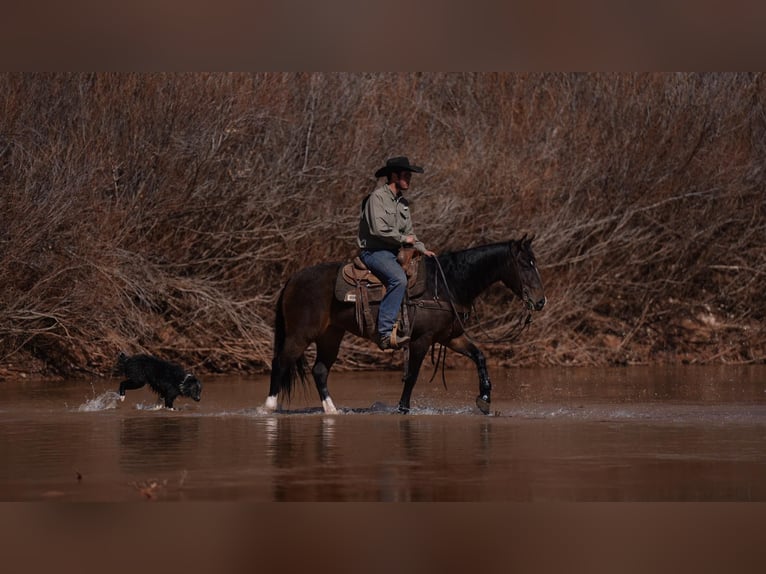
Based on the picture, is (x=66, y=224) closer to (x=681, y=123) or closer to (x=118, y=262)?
(x=118, y=262)

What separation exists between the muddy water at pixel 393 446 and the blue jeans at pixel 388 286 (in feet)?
3.44

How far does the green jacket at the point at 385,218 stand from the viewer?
15039 mm

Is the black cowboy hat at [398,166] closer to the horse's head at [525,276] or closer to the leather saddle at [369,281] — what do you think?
the leather saddle at [369,281]

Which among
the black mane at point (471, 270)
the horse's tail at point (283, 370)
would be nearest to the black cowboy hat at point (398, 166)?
the black mane at point (471, 270)

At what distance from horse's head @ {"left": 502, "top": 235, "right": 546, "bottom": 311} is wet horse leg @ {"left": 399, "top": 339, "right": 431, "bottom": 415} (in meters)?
1.21

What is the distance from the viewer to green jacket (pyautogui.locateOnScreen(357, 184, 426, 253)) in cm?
1504

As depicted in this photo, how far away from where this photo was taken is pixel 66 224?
19594mm

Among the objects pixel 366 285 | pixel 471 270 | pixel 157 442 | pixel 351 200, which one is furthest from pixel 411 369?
pixel 351 200

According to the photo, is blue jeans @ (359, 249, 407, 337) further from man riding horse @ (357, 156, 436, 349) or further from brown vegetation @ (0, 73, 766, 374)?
brown vegetation @ (0, 73, 766, 374)

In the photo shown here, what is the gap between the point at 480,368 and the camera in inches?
600

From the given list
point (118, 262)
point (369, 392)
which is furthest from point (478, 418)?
point (118, 262)

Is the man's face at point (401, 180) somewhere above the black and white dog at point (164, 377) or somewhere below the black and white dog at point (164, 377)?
above

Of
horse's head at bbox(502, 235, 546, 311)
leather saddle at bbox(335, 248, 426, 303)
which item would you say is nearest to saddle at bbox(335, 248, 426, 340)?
leather saddle at bbox(335, 248, 426, 303)

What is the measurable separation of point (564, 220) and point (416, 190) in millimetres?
2735
